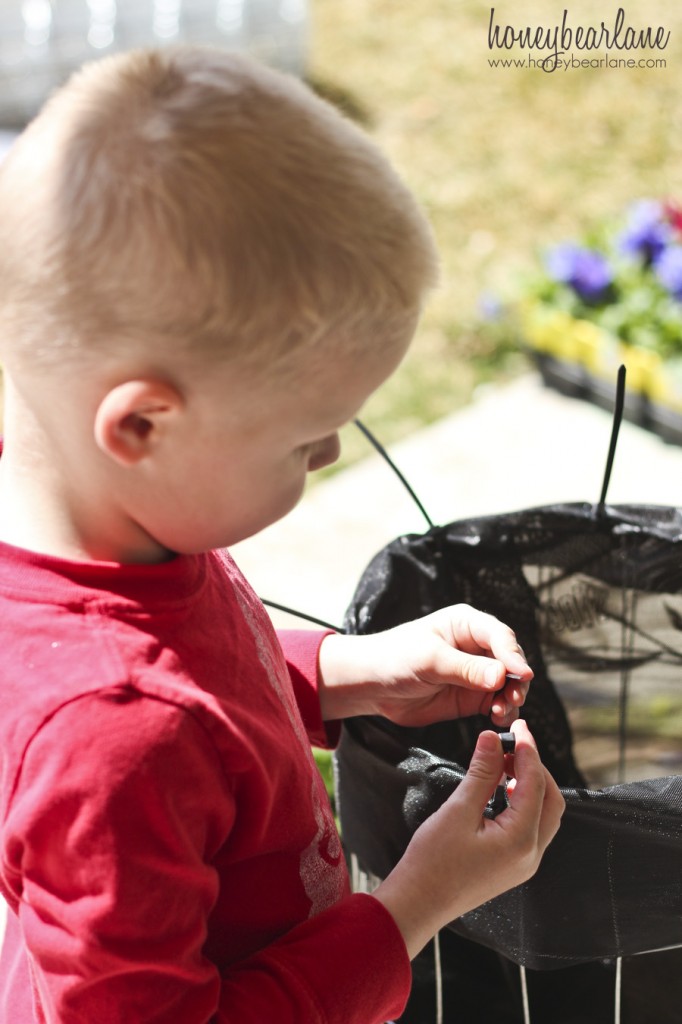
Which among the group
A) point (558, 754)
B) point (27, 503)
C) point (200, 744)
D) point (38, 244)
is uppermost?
point (38, 244)

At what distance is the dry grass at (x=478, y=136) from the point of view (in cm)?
274

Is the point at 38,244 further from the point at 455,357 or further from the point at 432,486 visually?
the point at 455,357

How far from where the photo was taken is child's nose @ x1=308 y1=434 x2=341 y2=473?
73 centimetres

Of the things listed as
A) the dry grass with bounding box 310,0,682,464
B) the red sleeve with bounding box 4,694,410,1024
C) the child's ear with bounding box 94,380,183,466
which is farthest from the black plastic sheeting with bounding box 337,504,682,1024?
the dry grass with bounding box 310,0,682,464

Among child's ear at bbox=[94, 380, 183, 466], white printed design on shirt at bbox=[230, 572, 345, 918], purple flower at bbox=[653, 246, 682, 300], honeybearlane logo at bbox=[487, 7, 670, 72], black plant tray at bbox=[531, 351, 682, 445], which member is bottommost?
black plant tray at bbox=[531, 351, 682, 445]

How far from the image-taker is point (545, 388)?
256 cm

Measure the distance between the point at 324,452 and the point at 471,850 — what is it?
30cm

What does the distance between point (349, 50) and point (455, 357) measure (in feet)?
6.24

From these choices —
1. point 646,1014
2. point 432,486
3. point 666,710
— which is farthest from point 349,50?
point 646,1014

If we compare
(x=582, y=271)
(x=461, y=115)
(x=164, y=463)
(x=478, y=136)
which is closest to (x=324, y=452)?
(x=164, y=463)

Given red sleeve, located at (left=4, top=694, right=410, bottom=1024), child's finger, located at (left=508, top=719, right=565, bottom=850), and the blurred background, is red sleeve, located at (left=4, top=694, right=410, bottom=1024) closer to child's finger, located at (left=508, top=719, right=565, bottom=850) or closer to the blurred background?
child's finger, located at (left=508, top=719, right=565, bottom=850)

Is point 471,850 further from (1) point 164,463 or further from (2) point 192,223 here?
(2) point 192,223

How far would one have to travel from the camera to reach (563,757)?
1.38m

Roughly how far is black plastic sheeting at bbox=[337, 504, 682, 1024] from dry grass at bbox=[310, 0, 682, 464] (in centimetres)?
119
